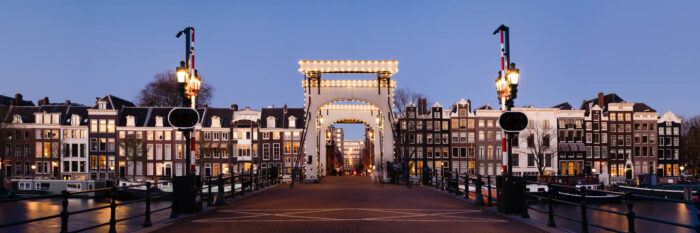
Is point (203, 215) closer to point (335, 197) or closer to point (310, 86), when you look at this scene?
point (335, 197)

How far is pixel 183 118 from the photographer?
13078 mm

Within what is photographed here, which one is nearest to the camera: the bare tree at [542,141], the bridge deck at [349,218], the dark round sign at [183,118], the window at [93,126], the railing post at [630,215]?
the railing post at [630,215]

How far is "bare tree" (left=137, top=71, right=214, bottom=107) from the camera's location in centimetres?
6700

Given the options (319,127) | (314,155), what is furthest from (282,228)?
(319,127)

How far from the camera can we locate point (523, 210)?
502 inches

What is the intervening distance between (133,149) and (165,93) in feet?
31.6

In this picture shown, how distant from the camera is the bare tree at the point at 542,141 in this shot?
71.0 meters

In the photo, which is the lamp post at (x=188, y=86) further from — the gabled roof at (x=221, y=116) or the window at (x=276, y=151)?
the gabled roof at (x=221, y=116)

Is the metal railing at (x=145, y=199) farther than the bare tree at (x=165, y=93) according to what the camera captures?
No

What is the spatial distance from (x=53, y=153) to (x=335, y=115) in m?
47.4

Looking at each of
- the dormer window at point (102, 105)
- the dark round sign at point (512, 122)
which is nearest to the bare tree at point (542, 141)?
the dormer window at point (102, 105)

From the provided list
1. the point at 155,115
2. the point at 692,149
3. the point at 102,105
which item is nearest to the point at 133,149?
the point at 155,115

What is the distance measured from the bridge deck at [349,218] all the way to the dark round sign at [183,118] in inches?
92.0

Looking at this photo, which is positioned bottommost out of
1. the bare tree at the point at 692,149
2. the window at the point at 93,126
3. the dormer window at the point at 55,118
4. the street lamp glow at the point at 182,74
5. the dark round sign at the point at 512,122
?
the bare tree at the point at 692,149
